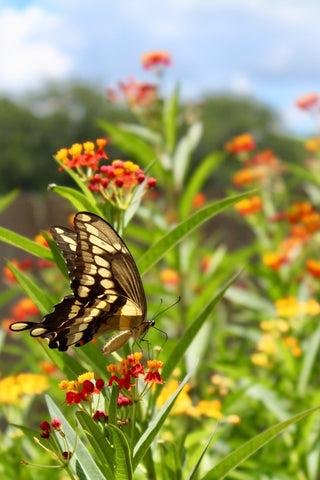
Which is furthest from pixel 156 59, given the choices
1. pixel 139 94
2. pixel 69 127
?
pixel 69 127

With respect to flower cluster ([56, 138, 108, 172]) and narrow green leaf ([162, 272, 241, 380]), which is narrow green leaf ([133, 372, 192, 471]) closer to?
narrow green leaf ([162, 272, 241, 380])

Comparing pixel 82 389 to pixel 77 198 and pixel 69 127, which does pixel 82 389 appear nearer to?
pixel 77 198

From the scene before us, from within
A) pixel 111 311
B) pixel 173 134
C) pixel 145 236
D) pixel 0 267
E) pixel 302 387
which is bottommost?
pixel 302 387

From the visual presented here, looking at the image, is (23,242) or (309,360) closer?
(23,242)

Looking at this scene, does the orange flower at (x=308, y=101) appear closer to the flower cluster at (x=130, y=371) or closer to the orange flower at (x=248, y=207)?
the orange flower at (x=248, y=207)

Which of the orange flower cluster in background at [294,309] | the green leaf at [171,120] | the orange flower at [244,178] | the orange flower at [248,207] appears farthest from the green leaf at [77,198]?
the orange flower at [244,178]

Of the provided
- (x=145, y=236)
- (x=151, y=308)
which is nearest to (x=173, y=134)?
(x=145, y=236)

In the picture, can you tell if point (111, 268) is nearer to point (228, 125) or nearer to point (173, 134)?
point (173, 134)
